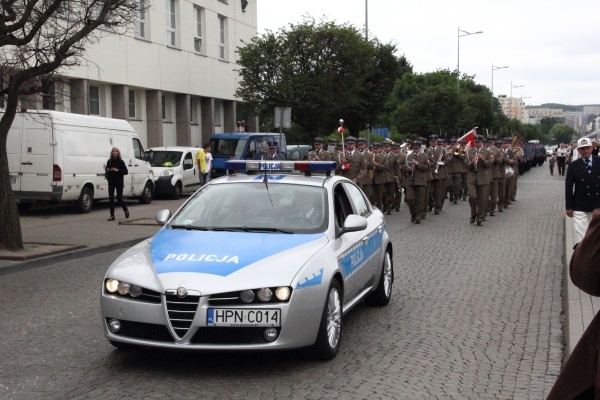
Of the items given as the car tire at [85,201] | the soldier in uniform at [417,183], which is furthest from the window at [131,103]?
the soldier in uniform at [417,183]

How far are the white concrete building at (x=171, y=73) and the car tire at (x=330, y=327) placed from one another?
22568 millimetres

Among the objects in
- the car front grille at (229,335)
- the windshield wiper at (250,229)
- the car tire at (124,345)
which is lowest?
the car tire at (124,345)

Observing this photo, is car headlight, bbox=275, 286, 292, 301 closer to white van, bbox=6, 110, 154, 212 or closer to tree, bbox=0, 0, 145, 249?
tree, bbox=0, 0, 145, 249

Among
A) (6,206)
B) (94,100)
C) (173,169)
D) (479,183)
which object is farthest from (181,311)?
(94,100)

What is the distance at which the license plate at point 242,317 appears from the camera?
19.8 ft

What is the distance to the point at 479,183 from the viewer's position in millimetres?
19219

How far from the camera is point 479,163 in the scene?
19297 millimetres

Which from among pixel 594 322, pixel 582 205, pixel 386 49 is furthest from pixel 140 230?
pixel 386 49

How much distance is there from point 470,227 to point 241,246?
40.9ft

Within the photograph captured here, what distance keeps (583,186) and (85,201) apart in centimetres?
1482

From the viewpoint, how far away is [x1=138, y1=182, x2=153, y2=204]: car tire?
26555mm

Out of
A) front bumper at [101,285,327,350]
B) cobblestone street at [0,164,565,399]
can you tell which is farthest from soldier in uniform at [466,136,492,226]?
front bumper at [101,285,327,350]

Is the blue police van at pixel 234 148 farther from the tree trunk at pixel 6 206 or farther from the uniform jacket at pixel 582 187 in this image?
the uniform jacket at pixel 582 187

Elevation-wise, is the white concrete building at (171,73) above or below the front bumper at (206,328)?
above
